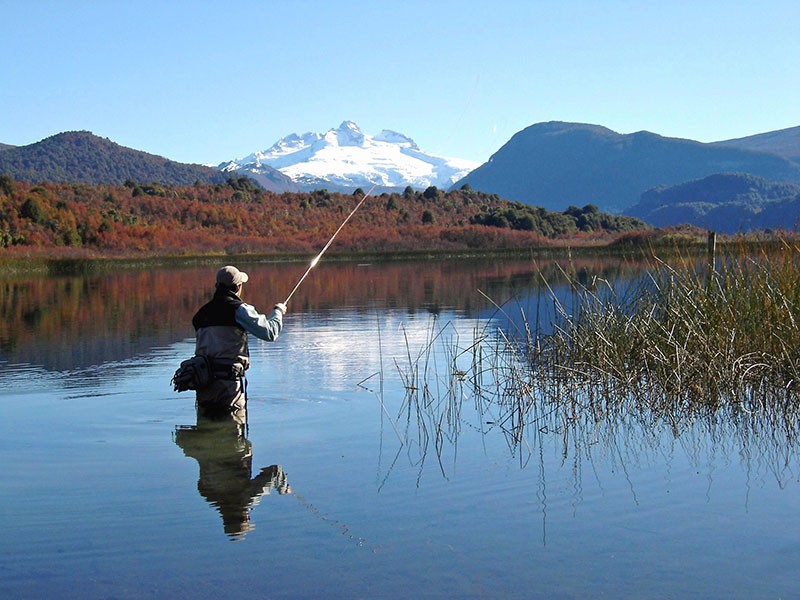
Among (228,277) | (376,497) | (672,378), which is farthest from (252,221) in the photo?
(376,497)

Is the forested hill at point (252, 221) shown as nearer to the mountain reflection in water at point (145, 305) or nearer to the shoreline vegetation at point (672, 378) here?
the mountain reflection in water at point (145, 305)

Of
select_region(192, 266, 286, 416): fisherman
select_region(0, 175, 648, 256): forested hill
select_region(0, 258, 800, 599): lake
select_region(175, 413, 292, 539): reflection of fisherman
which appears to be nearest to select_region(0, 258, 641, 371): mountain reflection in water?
select_region(0, 258, 800, 599): lake

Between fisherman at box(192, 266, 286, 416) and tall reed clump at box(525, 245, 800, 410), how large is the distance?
8.88 ft

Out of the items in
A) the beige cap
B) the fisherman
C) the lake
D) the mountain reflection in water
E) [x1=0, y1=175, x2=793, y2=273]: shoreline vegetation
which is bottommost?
the lake

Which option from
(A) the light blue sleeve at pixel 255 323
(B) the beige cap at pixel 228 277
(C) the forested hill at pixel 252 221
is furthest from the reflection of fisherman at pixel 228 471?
(C) the forested hill at pixel 252 221

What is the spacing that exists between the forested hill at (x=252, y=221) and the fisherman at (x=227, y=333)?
57.9 m

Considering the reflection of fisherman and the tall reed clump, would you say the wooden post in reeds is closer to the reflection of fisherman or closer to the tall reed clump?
the tall reed clump

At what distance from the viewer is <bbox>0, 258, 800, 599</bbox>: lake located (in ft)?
15.1

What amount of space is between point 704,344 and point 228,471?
13.6ft

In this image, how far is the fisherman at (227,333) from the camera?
7887 mm

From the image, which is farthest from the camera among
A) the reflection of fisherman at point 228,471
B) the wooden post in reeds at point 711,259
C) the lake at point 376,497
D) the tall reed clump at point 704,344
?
the wooden post in reeds at point 711,259

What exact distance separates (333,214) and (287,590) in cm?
9873

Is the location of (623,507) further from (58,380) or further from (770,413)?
(58,380)

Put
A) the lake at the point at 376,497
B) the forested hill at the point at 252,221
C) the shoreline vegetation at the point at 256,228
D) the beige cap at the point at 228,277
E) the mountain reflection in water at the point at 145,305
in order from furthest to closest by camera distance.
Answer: the forested hill at the point at 252,221 < the shoreline vegetation at the point at 256,228 < the mountain reflection in water at the point at 145,305 < the beige cap at the point at 228,277 < the lake at the point at 376,497
